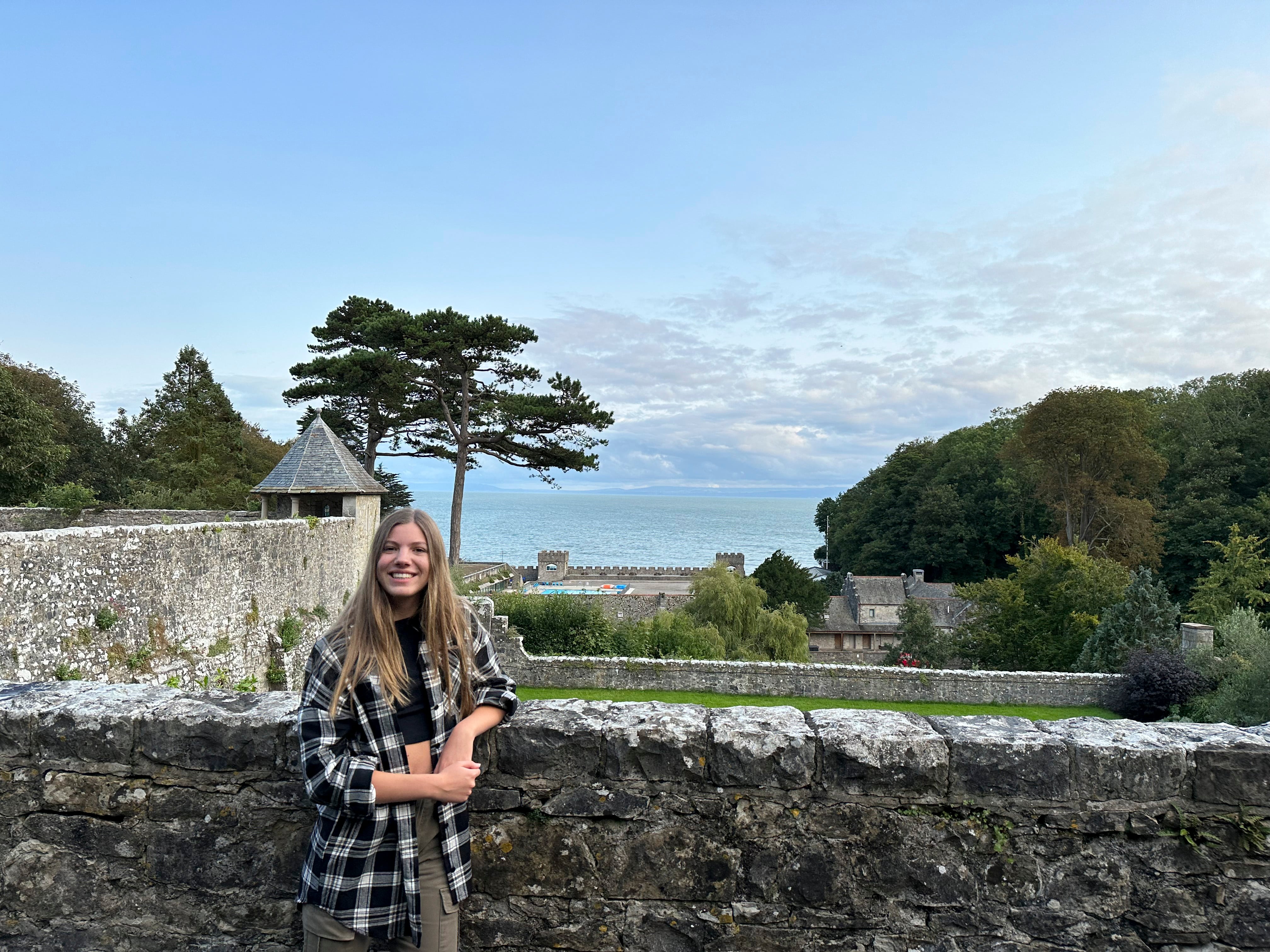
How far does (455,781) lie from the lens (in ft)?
6.79

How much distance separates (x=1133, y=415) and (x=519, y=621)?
29654 mm

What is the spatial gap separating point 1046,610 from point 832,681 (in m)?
13.6

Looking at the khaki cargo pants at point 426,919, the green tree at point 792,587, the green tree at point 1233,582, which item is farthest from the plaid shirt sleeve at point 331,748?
the green tree at point 792,587

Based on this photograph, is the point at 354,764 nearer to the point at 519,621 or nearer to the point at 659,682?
the point at 659,682

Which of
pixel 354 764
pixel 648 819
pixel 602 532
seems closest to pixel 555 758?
pixel 648 819

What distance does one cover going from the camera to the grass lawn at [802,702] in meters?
17.6

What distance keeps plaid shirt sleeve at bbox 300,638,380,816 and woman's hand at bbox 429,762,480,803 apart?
17 cm

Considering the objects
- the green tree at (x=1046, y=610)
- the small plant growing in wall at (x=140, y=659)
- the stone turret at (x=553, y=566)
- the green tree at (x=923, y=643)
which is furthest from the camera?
the stone turret at (x=553, y=566)

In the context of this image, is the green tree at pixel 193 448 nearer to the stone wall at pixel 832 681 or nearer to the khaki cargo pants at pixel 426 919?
the stone wall at pixel 832 681

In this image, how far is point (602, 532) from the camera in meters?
158

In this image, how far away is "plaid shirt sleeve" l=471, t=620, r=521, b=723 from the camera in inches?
88.8

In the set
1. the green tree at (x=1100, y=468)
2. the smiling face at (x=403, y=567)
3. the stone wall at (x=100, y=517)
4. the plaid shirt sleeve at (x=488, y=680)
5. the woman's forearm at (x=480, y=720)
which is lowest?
the woman's forearm at (x=480, y=720)

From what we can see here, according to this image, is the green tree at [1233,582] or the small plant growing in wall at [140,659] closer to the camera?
the small plant growing in wall at [140,659]

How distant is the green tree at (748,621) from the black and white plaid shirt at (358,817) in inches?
983
